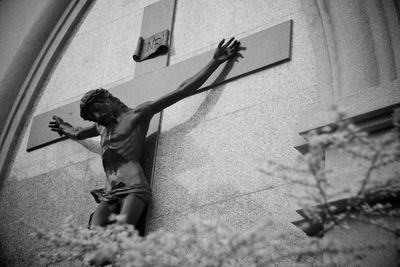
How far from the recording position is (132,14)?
7.72 m

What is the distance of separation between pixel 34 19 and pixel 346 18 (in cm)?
457

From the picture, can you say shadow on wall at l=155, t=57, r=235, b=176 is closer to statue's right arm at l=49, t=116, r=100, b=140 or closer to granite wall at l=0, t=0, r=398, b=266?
granite wall at l=0, t=0, r=398, b=266

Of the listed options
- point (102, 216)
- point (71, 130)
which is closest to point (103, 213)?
point (102, 216)

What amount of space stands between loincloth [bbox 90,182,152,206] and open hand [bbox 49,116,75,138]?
1.30 m

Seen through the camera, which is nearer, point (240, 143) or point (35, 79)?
point (240, 143)

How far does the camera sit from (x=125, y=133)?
5.66 metres

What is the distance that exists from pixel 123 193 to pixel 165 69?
1.76 m

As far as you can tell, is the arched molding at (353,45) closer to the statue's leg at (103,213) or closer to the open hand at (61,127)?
the statue's leg at (103,213)

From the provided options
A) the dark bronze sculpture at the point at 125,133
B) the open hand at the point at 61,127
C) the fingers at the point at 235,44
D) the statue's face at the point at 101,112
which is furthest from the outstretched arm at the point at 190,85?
the open hand at the point at 61,127

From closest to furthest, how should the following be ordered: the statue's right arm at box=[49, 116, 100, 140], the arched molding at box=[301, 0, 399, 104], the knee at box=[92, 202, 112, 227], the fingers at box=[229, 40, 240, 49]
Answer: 1. the arched molding at box=[301, 0, 399, 104]
2. the knee at box=[92, 202, 112, 227]
3. the fingers at box=[229, 40, 240, 49]
4. the statue's right arm at box=[49, 116, 100, 140]

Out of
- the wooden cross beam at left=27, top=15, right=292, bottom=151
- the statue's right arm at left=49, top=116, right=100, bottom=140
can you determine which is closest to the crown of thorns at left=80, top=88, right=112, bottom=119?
the statue's right arm at left=49, top=116, right=100, bottom=140

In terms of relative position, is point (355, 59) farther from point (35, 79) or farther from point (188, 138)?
point (35, 79)

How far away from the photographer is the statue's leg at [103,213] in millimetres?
5070

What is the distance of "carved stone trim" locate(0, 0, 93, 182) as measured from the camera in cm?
A: 728
